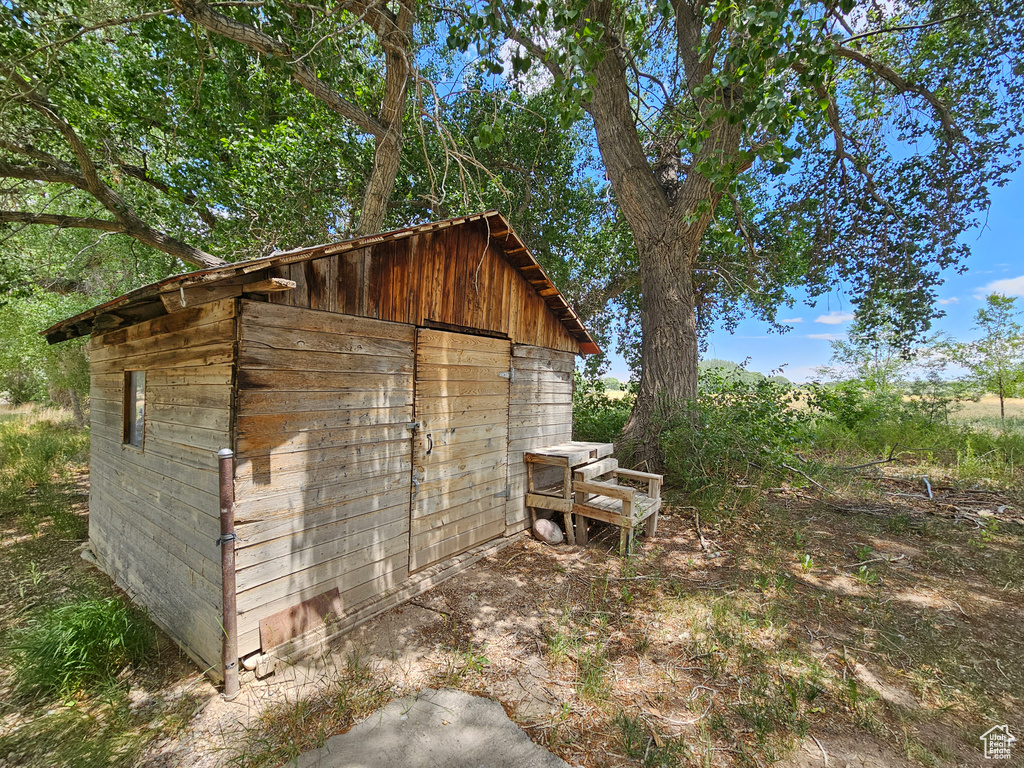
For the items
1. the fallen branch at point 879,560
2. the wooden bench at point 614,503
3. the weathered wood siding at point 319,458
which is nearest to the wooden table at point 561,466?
the wooden bench at point 614,503

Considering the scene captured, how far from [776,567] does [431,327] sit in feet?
16.9

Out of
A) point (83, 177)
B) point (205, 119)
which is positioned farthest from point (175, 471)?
point (205, 119)

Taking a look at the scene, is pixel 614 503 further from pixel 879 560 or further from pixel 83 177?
pixel 83 177

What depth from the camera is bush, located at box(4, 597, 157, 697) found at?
9.79 feet

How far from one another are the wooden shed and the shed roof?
27 mm

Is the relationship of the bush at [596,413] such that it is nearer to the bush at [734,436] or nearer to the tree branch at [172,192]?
the bush at [734,436]

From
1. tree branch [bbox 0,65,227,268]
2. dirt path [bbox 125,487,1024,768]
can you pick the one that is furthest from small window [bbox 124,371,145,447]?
tree branch [bbox 0,65,227,268]

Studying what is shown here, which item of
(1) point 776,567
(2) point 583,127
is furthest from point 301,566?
(2) point 583,127

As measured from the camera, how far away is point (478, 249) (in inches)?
199

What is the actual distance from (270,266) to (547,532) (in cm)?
489

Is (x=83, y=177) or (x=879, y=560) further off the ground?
(x=83, y=177)

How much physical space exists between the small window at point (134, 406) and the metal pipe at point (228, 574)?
2405 mm

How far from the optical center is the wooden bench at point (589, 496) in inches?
207

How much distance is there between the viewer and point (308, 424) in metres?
3.37
